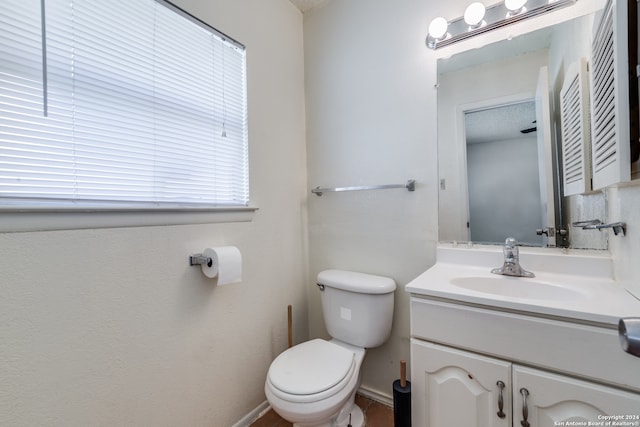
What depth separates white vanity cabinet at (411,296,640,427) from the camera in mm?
752

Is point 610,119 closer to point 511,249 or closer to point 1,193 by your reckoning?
point 511,249

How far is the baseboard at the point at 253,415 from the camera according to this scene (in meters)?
1.42

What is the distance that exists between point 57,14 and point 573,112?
1872 mm

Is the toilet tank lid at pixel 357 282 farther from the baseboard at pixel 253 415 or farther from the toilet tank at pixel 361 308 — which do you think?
the baseboard at pixel 253 415

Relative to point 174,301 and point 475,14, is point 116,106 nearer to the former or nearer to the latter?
point 174,301

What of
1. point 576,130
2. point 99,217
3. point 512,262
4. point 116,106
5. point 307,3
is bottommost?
point 512,262


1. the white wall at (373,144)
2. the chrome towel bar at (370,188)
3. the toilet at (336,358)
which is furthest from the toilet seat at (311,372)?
the chrome towel bar at (370,188)

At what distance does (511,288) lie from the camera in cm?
112

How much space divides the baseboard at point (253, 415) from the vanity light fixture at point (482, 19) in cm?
212

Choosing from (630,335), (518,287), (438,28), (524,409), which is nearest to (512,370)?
(524,409)

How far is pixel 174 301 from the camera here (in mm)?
1154

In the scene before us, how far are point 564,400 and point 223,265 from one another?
1223mm

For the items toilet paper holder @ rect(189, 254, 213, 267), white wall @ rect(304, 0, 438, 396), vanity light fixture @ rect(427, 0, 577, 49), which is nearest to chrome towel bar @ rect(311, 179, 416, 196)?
white wall @ rect(304, 0, 438, 396)

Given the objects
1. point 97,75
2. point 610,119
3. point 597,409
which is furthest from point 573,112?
point 97,75
